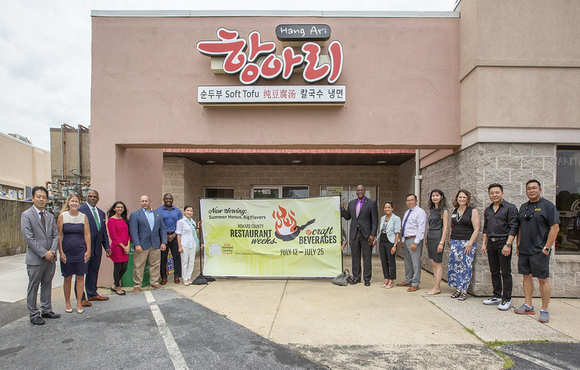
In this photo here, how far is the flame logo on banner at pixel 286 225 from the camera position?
24.5ft

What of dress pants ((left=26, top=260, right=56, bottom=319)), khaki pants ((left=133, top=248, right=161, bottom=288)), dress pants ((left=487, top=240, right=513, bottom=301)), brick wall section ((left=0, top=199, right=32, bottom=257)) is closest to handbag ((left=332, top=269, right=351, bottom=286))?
dress pants ((left=487, top=240, right=513, bottom=301))

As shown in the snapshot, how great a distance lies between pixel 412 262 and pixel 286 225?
2618 mm

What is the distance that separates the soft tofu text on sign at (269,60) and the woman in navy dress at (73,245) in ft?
11.9

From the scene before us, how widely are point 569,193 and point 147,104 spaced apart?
807 centimetres

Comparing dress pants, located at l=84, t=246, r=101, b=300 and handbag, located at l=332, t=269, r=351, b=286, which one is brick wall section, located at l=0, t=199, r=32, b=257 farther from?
handbag, located at l=332, t=269, r=351, b=286

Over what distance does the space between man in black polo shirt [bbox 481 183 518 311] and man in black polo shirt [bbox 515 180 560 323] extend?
0.15 m

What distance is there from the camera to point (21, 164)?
23328 mm

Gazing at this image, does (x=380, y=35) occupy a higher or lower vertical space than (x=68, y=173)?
higher

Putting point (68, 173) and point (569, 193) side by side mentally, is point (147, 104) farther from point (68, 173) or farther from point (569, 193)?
point (569, 193)

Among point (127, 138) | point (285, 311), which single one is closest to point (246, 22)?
point (127, 138)

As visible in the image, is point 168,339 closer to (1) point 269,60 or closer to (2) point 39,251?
(2) point 39,251

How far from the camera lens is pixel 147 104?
7043 millimetres

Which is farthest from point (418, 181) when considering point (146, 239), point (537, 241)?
point (146, 239)

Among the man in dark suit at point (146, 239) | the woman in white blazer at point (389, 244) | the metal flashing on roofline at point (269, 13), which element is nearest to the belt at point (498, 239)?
the woman in white blazer at point (389, 244)
